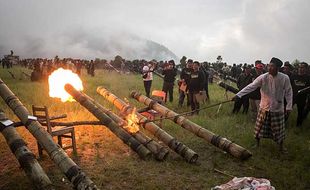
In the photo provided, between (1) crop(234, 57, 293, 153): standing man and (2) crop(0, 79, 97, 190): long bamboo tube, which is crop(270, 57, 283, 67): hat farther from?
(2) crop(0, 79, 97, 190): long bamboo tube

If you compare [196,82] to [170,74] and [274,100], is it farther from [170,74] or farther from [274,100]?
[274,100]

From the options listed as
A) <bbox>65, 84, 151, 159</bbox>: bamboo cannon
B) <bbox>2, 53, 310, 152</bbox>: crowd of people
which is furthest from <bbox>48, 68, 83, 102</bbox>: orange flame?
<bbox>2, 53, 310, 152</bbox>: crowd of people

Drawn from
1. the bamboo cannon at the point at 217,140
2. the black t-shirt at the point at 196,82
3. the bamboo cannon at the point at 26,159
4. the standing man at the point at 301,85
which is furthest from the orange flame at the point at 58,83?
the standing man at the point at 301,85

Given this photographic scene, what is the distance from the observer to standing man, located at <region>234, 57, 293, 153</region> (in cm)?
848

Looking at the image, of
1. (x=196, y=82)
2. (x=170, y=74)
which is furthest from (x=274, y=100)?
(x=170, y=74)

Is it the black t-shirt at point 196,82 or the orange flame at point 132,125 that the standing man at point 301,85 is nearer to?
the black t-shirt at point 196,82

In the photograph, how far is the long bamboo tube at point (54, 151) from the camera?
5578 millimetres

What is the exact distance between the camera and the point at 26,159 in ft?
19.8

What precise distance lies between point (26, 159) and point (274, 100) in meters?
6.32

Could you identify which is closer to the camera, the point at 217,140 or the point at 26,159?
the point at 26,159

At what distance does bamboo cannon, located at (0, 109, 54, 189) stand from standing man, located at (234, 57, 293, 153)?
5215 millimetres

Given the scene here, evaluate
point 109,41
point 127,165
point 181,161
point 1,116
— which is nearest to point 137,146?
point 127,165

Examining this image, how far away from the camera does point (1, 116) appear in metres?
7.20

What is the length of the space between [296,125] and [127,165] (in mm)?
7497
